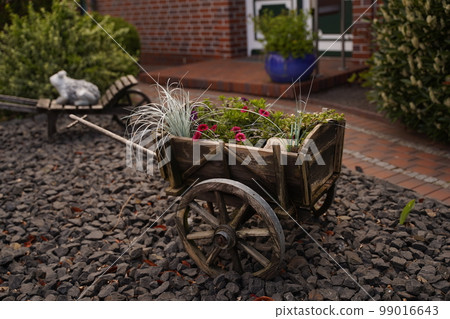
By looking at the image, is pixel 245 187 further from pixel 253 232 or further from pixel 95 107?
pixel 95 107

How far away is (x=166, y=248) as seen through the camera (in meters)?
3.16

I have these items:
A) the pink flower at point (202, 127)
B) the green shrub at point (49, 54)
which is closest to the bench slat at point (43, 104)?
the green shrub at point (49, 54)

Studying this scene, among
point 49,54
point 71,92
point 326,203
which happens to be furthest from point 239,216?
point 49,54

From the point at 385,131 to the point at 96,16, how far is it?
15.8 feet

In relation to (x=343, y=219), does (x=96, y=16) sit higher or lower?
higher

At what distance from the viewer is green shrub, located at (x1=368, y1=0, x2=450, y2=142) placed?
4293 mm

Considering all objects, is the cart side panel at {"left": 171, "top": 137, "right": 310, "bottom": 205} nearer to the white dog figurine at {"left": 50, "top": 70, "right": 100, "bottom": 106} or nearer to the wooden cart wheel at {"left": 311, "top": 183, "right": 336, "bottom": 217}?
the wooden cart wheel at {"left": 311, "top": 183, "right": 336, "bottom": 217}

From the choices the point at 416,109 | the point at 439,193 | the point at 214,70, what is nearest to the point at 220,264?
the point at 439,193

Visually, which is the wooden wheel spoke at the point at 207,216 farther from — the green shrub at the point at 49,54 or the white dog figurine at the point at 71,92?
the green shrub at the point at 49,54

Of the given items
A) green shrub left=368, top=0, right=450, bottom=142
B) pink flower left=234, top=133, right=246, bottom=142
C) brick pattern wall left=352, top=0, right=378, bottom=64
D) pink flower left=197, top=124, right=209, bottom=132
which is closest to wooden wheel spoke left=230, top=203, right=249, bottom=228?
pink flower left=234, top=133, right=246, bottom=142

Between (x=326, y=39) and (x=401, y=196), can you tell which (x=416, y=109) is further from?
(x=326, y=39)

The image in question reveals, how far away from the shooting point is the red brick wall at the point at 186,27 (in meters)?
9.30

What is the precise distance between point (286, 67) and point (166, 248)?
416 centimetres
